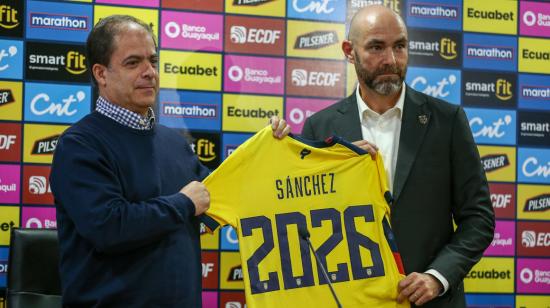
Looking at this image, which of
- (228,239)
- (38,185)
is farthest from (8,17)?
(228,239)

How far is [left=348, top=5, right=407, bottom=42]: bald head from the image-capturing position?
223 cm

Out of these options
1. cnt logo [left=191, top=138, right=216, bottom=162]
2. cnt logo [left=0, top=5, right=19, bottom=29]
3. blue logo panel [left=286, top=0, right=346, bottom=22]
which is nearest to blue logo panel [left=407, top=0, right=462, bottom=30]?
blue logo panel [left=286, top=0, right=346, bottom=22]

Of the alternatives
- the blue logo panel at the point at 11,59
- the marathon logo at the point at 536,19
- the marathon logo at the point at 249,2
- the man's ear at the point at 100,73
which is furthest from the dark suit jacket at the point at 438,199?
the blue logo panel at the point at 11,59

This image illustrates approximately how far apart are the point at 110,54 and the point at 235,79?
134 centimetres

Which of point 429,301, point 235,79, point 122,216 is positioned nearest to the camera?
point 122,216

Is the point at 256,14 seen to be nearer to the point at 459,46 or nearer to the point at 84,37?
the point at 84,37

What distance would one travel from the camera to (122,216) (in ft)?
5.82

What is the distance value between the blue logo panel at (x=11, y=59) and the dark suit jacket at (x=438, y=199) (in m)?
1.93

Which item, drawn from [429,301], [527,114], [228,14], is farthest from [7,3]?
[527,114]

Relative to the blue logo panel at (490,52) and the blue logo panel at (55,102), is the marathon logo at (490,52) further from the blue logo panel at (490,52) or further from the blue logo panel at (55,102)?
the blue logo panel at (55,102)

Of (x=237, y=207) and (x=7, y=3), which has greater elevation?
(x=7, y=3)

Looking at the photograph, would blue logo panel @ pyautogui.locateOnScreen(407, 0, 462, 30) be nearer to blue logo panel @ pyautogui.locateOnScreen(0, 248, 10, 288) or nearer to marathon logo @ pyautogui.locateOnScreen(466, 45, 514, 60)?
marathon logo @ pyautogui.locateOnScreen(466, 45, 514, 60)

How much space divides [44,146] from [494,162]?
240 centimetres

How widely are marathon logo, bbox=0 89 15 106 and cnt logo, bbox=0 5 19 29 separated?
1.01 ft
